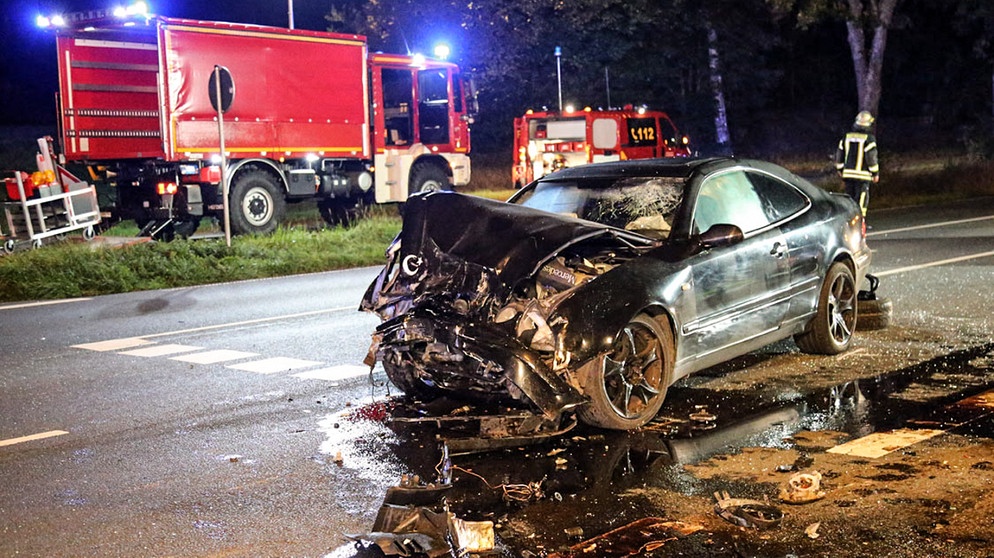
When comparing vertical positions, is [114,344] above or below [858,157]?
below

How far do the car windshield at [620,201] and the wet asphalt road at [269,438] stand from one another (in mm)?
1182

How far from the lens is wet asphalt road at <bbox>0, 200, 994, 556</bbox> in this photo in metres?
5.30

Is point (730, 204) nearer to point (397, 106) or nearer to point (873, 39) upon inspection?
point (397, 106)

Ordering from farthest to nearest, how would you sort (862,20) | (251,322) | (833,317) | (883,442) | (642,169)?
(862,20) → (251,322) → (833,317) → (642,169) → (883,442)

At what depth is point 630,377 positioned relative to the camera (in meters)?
6.84

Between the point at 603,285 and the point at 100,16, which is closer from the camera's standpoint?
the point at 603,285

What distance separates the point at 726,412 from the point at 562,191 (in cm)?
214

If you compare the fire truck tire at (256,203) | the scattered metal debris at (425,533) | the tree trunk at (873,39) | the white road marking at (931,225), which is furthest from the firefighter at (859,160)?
the tree trunk at (873,39)

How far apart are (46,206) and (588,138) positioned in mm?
11131

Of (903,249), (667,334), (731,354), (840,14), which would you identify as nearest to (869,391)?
(731,354)

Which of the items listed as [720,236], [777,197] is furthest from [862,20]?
[720,236]

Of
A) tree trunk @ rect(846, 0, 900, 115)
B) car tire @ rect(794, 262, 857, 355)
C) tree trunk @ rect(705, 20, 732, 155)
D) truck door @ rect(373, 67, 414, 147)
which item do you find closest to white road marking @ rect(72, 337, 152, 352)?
car tire @ rect(794, 262, 857, 355)

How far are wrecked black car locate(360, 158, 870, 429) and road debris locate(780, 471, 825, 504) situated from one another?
1.34 meters

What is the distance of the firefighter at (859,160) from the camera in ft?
50.9
